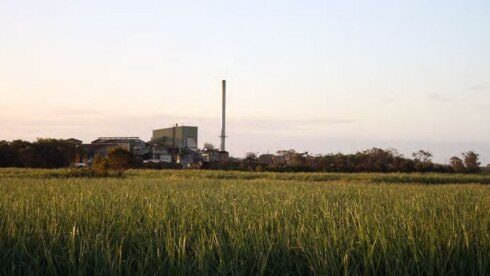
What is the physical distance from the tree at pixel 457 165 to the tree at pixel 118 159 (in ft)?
55.9

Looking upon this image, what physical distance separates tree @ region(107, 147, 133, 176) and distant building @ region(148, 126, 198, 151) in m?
26.5

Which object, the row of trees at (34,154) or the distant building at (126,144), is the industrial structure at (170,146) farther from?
the row of trees at (34,154)

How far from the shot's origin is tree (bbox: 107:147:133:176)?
73.4ft

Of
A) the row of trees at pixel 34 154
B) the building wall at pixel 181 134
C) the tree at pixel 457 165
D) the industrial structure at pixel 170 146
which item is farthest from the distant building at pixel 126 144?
the tree at pixel 457 165

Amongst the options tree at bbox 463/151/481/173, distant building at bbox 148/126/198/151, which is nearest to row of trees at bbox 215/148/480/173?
tree at bbox 463/151/481/173

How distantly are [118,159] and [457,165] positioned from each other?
1946cm

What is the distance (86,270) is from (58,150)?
3379 centimetres

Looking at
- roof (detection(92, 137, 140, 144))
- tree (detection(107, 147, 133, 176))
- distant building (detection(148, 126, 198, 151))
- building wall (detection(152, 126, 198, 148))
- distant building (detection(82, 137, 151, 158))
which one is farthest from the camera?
building wall (detection(152, 126, 198, 148))

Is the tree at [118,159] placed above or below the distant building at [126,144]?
below

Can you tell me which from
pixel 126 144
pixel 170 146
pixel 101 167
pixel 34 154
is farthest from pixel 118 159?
pixel 170 146

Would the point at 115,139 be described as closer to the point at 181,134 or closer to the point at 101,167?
the point at 181,134

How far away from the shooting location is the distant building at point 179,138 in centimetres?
5081

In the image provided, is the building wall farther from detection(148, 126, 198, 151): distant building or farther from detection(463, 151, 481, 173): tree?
detection(463, 151, 481, 173): tree

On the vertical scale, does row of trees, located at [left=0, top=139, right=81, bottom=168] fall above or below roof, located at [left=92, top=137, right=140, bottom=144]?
below
